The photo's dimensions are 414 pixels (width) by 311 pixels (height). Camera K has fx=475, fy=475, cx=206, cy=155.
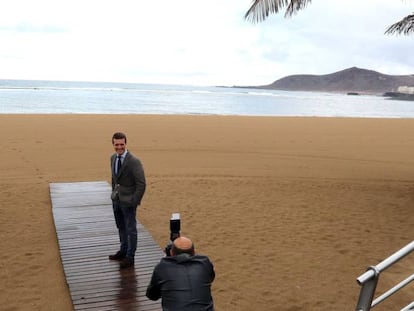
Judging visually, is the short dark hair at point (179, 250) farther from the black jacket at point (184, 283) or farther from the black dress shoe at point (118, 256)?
the black dress shoe at point (118, 256)

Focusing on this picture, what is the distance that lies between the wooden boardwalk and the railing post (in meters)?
2.69

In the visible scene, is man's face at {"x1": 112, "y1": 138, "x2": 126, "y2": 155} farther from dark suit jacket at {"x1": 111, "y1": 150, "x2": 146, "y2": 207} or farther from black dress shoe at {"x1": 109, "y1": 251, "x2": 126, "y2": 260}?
black dress shoe at {"x1": 109, "y1": 251, "x2": 126, "y2": 260}

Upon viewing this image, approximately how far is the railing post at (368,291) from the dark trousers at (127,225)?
3317 mm

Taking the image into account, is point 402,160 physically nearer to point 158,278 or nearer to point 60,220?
point 60,220

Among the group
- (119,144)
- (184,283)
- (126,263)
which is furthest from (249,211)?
(184,283)

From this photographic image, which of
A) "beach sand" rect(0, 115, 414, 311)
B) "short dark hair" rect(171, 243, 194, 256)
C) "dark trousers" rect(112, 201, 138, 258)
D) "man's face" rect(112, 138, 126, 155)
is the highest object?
"man's face" rect(112, 138, 126, 155)

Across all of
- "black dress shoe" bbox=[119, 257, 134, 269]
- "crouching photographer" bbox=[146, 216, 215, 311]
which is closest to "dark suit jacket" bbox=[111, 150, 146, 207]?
"black dress shoe" bbox=[119, 257, 134, 269]

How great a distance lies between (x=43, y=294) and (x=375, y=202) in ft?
22.9

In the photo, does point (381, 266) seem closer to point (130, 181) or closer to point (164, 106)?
point (130, 181)

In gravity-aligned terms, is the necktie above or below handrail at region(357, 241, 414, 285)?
above

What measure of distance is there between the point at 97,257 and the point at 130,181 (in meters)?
1.34

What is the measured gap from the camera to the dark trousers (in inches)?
210

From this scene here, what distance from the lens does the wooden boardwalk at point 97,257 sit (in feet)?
15.8

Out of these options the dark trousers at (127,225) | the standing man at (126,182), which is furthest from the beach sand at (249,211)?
the standing man at (126,182)
